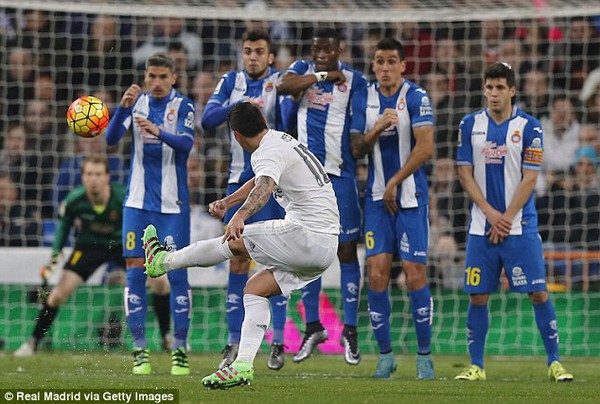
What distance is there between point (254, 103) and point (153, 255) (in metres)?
2.16

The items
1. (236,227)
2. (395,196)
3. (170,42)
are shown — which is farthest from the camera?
(170,42)

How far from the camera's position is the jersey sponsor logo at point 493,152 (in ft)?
31.5

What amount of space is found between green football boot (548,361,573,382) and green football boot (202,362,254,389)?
117 inches

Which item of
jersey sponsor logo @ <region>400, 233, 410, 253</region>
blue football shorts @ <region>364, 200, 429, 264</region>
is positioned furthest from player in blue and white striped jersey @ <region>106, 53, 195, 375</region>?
jersey sponsor logo @ <region>400, 233, 410, 253</region>

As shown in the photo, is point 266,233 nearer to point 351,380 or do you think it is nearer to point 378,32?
point 351,380

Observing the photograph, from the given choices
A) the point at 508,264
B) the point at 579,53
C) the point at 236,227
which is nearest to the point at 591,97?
the point at 579,53

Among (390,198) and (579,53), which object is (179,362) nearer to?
(390,198)

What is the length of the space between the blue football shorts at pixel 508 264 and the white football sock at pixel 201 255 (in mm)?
2511

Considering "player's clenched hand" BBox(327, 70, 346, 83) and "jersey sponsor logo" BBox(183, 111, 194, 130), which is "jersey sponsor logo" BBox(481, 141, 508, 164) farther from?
"jersey sponsor logo" BBox(183, 111, 194, 130)

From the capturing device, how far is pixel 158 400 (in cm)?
666

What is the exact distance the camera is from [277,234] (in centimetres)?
781

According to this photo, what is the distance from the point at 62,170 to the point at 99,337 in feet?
8.07

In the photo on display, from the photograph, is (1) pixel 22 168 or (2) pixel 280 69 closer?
(1) pixel 22 168

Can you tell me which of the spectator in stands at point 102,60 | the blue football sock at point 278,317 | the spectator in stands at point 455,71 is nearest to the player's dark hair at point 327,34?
the blue football sock at point 278,317
